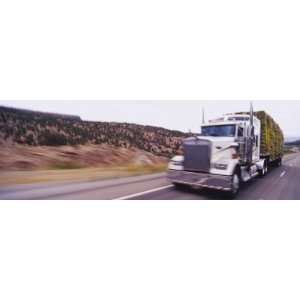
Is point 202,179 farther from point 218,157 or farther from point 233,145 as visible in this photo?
point 233,145

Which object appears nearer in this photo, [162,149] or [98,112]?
[98,112]

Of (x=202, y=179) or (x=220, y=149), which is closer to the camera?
(x=202, y=179)

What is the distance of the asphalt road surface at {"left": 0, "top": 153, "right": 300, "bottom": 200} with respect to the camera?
2.84 meters

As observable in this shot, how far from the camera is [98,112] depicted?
292 cm

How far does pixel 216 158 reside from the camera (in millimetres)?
3398

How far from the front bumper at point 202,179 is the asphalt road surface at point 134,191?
166mm

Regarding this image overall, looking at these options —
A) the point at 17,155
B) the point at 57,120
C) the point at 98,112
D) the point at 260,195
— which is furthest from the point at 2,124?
the point at 260,195

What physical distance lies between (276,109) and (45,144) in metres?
3.96

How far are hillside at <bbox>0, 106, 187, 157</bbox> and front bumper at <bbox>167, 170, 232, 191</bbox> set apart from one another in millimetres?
579

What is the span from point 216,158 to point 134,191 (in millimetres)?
1600

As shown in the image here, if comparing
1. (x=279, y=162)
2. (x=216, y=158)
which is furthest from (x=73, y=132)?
(x=279, y=162)

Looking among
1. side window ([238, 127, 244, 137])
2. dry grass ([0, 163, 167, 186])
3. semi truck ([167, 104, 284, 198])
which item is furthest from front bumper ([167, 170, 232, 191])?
side window ([238, 127, 244, 137])

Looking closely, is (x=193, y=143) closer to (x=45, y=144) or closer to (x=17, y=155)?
(x=45, y=144)

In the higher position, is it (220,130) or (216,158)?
(220,130)
